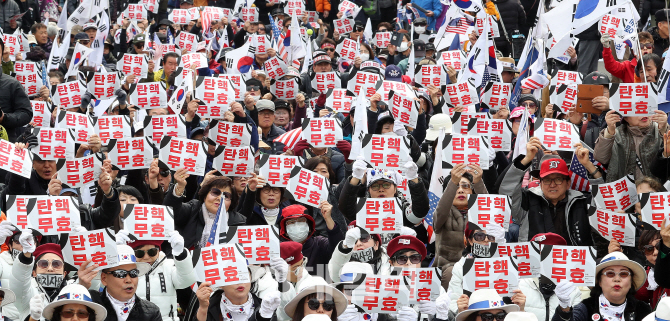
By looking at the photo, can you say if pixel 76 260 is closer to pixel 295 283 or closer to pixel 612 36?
pixel 295 283

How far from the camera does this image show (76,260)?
724 centimetres

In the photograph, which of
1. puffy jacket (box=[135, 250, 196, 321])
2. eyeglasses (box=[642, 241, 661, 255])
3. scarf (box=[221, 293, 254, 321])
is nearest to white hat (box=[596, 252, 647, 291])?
eyeglasses (box=[642, 241, 661, 255])

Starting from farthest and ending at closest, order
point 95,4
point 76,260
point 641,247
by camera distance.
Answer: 1. point 95,4
2. point 641,247
3. point 76,260

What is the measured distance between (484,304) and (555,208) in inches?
84.4

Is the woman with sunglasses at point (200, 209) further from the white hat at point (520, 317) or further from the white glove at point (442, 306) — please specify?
the white hat at point (520, 317)

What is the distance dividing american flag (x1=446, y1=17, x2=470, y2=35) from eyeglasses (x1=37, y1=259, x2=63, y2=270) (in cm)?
898

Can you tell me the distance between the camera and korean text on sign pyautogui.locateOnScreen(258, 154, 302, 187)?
9.27 meters

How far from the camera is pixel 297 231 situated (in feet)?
27.9

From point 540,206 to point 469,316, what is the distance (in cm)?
214

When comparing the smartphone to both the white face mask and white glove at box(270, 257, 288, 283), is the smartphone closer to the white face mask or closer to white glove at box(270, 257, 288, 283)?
the white face mask

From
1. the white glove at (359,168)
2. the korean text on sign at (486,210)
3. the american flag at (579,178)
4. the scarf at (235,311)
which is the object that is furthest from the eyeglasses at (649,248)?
the scarf at (235,311)

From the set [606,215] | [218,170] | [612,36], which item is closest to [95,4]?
[218,170]

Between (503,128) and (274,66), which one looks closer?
(503,128)

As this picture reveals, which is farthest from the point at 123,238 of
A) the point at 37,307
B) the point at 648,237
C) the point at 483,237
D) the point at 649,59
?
the point at 649,59
